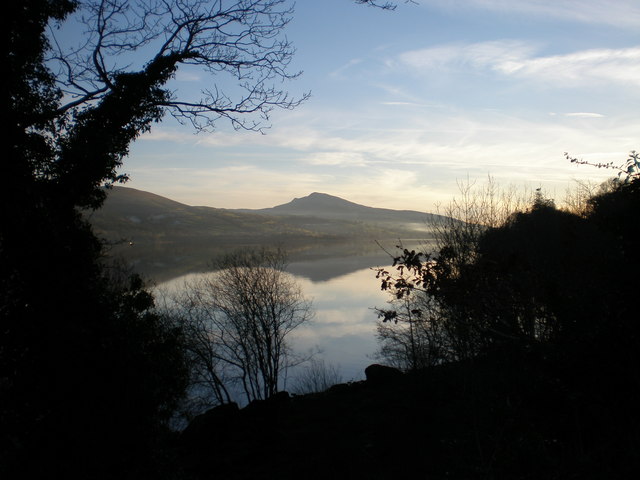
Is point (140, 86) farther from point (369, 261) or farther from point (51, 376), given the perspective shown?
point (369, 261)

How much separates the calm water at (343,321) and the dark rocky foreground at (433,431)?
17842 millimetres

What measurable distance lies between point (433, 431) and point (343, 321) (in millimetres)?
39145

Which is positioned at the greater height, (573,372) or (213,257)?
(213,257)

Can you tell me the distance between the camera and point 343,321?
165 ft

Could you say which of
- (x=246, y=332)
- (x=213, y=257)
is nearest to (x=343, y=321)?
(x=246, y=332)

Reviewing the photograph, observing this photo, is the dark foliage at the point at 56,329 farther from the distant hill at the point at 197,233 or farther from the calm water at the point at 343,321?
the distant hill at the point at 197,233

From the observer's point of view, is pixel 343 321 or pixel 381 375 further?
pixel 343 321

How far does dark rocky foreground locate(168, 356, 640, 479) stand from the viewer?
223 inches

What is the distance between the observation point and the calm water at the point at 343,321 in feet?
126

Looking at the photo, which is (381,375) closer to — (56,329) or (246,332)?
(56,329)

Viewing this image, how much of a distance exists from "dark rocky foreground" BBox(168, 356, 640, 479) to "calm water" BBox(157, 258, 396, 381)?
58.5ft

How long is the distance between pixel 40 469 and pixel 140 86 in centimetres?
577

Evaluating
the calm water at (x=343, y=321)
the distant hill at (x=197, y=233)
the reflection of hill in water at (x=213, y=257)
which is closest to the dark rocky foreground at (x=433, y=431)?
the calm water at (x=343, y=321)

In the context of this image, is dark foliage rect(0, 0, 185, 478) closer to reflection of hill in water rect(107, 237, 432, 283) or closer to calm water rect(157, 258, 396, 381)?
calm water rect(157, 258, 396, 381)
